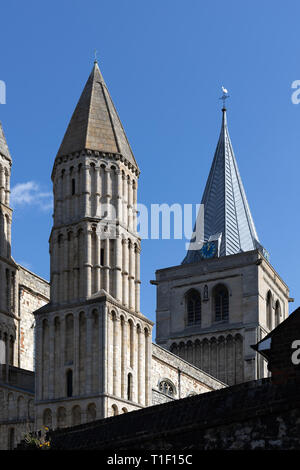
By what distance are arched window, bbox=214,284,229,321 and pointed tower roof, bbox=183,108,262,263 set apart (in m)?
2.70

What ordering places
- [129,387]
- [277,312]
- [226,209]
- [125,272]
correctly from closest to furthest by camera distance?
[129,387] → [125,272] → [277,312] → [226,209]

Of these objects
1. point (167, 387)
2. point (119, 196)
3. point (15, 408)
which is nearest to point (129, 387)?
point (15, 408)

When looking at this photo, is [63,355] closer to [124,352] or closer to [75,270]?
[124,352]

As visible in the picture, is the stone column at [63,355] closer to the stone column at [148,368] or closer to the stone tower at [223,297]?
the stone column at [148,368]

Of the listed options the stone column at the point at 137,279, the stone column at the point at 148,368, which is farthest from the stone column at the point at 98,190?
the stone column at the point at 148,368

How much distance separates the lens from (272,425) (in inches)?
524

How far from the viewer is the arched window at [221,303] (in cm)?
6294

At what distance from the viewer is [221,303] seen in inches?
2496

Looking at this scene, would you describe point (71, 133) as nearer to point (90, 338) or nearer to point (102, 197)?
point (102, 197)

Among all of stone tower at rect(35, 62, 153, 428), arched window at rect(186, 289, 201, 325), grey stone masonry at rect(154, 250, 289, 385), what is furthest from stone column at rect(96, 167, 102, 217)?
arched window at rect(186, 289, 201, 325)

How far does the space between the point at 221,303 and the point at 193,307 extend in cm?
204

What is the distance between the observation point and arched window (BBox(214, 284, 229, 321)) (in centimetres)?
6294

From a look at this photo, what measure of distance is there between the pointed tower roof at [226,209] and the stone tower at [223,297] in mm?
68
